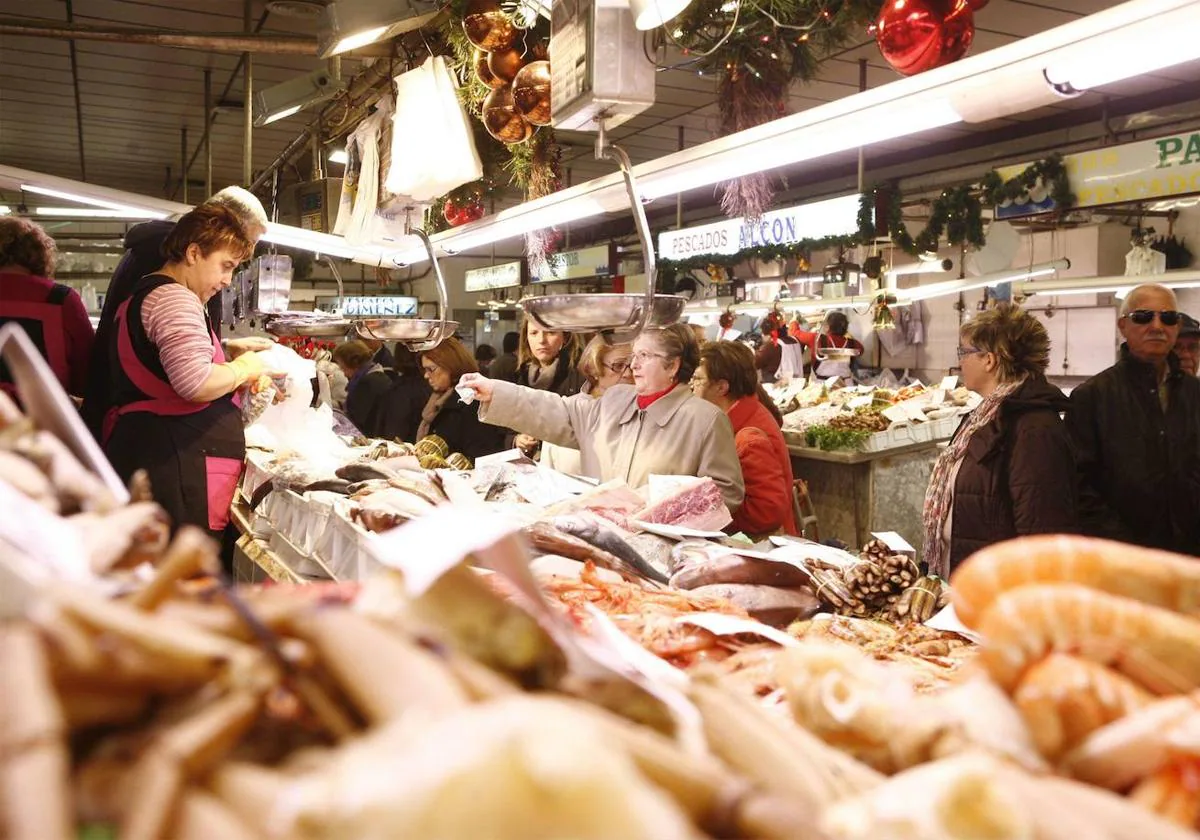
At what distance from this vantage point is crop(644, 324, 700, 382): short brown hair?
4309mm

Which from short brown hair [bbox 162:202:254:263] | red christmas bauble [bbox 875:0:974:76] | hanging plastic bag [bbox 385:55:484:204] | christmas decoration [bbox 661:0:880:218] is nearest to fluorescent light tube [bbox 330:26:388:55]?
hanging plastic bag [bbox 385:55:484:204]

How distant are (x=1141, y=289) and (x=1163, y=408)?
2.00 feet

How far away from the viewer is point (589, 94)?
117 inches

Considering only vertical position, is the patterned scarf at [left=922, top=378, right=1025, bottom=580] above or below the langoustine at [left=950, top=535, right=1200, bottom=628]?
below

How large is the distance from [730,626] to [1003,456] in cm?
315

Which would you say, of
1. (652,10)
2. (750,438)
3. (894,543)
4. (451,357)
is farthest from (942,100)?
(451,357)

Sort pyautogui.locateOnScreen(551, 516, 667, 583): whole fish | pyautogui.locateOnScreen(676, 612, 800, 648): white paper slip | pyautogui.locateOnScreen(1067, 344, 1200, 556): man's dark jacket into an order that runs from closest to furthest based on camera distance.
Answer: pyautogui.locateOnScreen(676, 612, 800, 648): white paper slip
pyautogui.locateOnScreen(551, 516, 667, 583): whole fish
pyautogui.locateOnScreen(1067, 344, 1200, 556): man's dark jacket

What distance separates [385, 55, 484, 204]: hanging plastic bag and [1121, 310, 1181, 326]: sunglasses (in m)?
3.35

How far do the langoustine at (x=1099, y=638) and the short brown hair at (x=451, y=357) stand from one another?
582 centimetres

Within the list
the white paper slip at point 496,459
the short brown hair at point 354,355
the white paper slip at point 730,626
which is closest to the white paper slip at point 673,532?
the white paper slip at point 496,459

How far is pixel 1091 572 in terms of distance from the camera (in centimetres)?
95

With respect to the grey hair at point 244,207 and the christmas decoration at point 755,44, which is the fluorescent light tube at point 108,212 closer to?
the grey hair at point 244,207

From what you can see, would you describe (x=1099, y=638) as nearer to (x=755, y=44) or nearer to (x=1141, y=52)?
(x=1141, y=52)

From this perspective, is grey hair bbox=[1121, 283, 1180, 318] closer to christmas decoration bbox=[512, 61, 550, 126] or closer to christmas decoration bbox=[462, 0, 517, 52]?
christmas decoration bbox=[512, 61, 550, 126]
